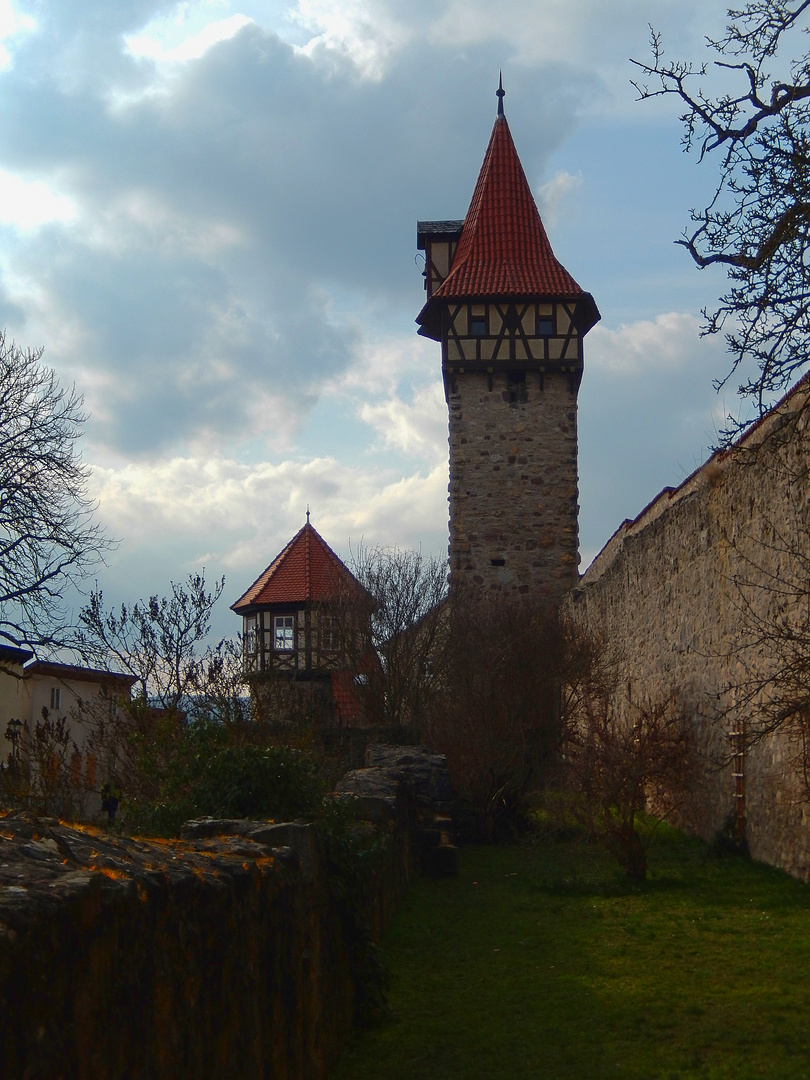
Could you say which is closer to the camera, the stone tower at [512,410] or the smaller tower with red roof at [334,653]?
the smaller tower with red roof at [334,653]

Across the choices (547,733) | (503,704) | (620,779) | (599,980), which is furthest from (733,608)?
(599,980)

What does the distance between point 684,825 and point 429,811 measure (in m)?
2.76

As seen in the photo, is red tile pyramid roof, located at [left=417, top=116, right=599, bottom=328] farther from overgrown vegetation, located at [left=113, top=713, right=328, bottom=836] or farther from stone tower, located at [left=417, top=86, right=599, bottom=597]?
overgrown vegetation, located at [left=113, top=713, right=328, bottom=836]

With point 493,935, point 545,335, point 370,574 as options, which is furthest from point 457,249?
point 493,935

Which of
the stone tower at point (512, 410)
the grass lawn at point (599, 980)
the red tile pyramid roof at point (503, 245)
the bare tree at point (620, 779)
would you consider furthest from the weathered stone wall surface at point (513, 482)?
the grass lawn at point (599, 980)

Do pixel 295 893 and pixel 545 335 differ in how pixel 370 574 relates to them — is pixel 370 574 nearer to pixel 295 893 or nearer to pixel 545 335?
pixel 545 335

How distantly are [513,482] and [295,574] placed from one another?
8.03 m

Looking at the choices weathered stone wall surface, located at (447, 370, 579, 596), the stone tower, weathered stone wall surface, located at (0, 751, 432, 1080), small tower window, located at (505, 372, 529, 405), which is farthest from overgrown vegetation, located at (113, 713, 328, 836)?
small tower window, located at (505, 372, 529, 405)

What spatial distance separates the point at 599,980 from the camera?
598 centimetres

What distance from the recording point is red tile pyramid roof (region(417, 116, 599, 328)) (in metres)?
26.8

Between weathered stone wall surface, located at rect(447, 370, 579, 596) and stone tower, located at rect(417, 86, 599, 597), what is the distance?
2 centimetres

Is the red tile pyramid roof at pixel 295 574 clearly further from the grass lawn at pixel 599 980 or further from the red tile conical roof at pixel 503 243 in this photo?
the grass lawn at pixel 599 980

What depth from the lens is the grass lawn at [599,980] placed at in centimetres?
467

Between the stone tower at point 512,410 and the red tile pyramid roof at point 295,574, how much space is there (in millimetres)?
5605
